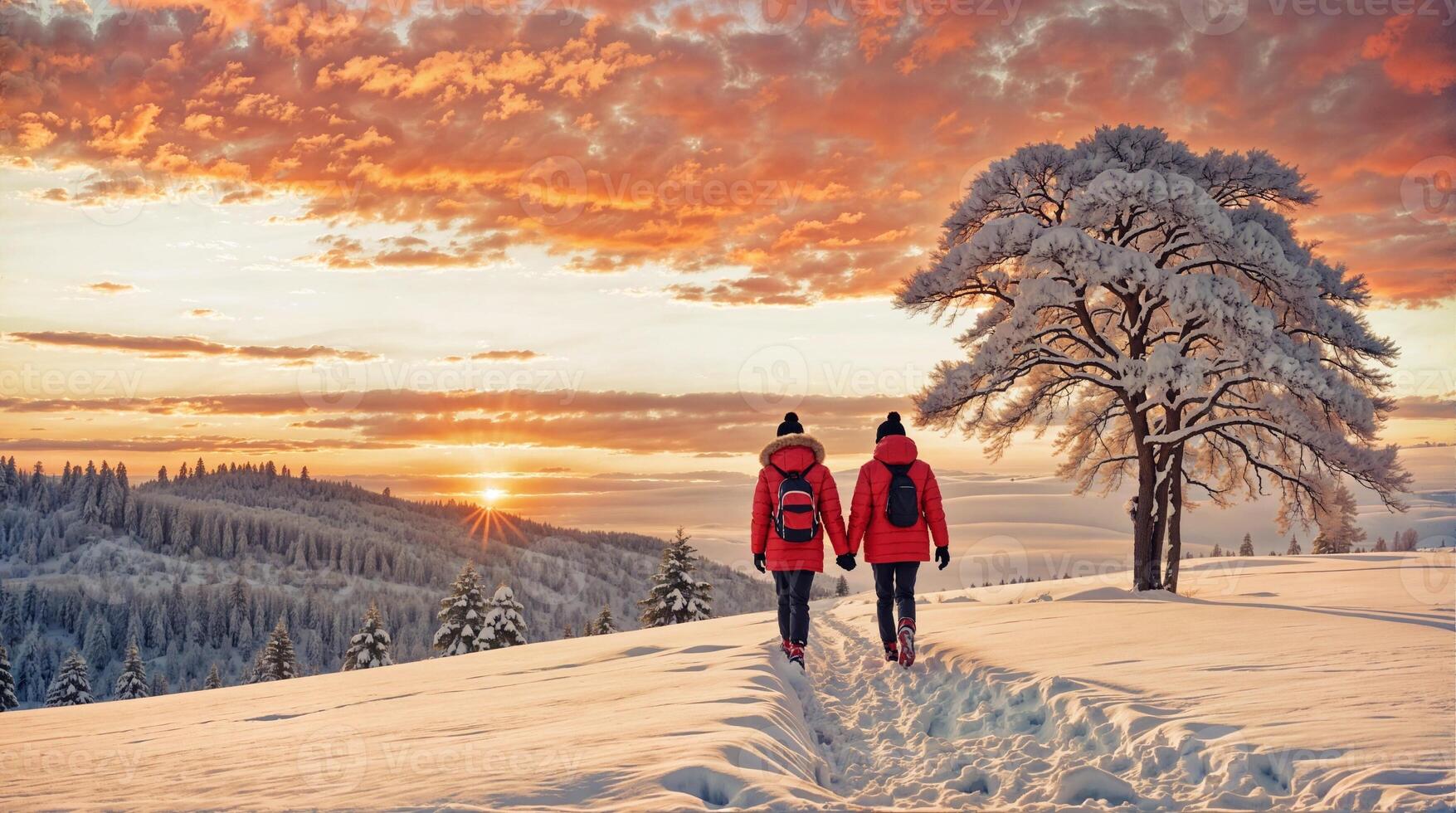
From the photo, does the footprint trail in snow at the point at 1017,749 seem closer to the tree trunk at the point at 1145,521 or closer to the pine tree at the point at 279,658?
the tree trunk at the point at 1145,521

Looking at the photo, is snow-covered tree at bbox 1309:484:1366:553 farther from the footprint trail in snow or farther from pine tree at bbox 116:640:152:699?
pine tree at bbox 116:640:152:699

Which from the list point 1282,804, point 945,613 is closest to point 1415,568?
point 945,613

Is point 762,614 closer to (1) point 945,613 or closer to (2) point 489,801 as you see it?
(1) point 945,613

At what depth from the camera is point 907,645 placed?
10.4 m

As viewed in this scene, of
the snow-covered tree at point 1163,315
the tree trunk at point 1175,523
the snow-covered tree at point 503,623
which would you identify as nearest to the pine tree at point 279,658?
the snow-covered tree at point 503,623

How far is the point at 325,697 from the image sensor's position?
9.94 metres

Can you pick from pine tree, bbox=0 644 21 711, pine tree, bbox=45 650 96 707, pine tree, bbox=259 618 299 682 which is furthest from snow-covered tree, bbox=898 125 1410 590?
pine tree, bbox=45 650 96 707

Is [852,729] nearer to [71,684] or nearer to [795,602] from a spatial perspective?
[795,602]

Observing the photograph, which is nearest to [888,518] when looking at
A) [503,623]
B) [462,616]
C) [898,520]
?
[898,520]

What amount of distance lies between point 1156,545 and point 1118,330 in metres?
5.89

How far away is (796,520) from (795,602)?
3.41ft

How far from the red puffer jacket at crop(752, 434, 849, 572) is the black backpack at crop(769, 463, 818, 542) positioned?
0.35 feet

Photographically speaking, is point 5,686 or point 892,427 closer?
point 892,427

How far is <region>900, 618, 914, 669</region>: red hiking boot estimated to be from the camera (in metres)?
10.3
